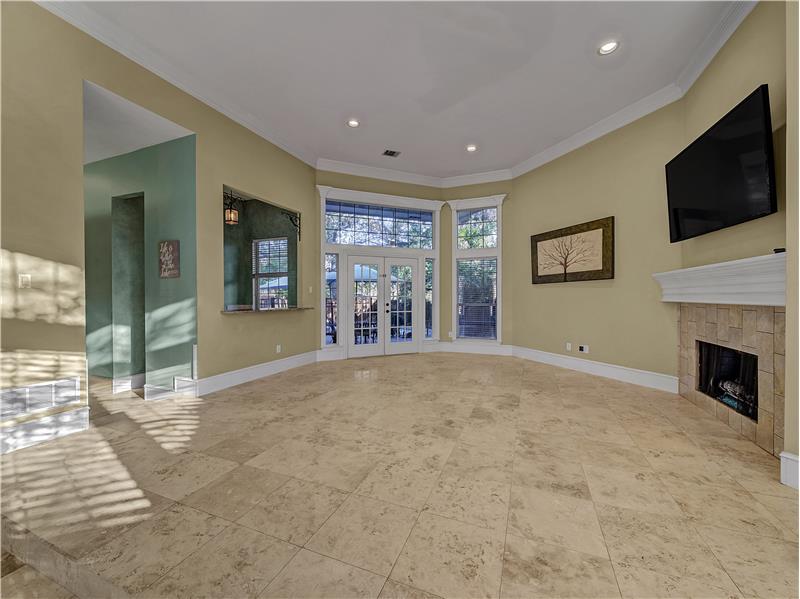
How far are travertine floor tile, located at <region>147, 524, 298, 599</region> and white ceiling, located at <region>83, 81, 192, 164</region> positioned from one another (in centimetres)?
365

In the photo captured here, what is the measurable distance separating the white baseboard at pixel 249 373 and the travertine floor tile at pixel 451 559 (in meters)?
3.08

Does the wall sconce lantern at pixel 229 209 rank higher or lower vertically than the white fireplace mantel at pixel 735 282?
higher

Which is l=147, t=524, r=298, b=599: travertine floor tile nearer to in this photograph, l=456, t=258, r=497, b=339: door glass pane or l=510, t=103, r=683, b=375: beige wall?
l=510, t=103, r=683, b=375: beige wall

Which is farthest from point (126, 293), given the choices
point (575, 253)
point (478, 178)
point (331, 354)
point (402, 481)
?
point (575, 253)

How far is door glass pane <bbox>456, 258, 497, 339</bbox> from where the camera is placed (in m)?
6.15

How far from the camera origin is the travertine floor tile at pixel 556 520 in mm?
1479

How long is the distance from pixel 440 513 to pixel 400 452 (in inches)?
26.7

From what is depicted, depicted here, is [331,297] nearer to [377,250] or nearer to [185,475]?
[377,250]

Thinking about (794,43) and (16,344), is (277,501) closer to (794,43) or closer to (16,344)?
(16,344)

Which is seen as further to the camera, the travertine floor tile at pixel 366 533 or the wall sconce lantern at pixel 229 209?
the wall sconce lantern at pixel 229 209

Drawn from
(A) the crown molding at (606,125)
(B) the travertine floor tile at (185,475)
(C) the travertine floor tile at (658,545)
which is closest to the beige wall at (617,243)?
(A) the crown molding at (606,125)

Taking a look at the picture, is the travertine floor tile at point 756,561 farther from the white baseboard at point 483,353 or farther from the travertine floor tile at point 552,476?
the white baseboard at point 483,353

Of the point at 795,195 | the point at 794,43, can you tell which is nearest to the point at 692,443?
the point at 795,195

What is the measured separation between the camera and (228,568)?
4.41 feet
